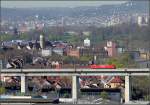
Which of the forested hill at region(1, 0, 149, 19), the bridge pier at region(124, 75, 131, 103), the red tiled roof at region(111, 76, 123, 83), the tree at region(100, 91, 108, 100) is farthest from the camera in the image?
the forested hill at region(1, 0, 149, 19)

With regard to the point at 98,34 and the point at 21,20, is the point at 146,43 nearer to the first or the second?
the point at 98,34

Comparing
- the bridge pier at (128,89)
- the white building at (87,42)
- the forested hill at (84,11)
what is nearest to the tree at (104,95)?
the bridge pier at (128,89)

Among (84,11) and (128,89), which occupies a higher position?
(84,11)

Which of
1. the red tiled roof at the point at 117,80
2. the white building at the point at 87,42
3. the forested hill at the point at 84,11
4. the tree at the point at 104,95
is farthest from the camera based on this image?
the white building at the point at 87,42

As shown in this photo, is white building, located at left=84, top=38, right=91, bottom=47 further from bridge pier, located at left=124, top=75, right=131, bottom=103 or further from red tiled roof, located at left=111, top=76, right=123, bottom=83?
bridge pier, located at left=124, top=75, right=131, bottom=103

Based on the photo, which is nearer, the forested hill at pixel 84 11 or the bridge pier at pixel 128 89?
the bridge pier at pixel 128 89

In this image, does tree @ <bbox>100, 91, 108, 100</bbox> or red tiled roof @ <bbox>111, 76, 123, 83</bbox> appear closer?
tree @ <bbox>100, 91, 108, 100</bbox>

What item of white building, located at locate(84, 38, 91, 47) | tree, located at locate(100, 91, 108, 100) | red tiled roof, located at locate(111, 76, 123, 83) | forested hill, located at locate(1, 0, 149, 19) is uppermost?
forested hill, located at locate(1, 0, 149, 19)

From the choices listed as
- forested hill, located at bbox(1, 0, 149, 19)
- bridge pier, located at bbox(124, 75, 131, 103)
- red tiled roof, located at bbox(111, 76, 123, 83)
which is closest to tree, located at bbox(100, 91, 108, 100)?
bridge pier, located at bbox(124, 75, 131, 103)

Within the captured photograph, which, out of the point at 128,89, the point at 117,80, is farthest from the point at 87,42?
the point at 128,89

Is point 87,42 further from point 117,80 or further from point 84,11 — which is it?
point 117,80

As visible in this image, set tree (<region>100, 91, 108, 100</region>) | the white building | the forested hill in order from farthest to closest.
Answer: the white building → the forested hill → tree (<region>100, 91, 108, 100</region>)

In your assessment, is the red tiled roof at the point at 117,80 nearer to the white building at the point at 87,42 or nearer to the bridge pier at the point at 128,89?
the bridge pier at the point at 128,89

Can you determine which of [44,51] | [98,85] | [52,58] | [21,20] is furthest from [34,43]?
[98,85]
